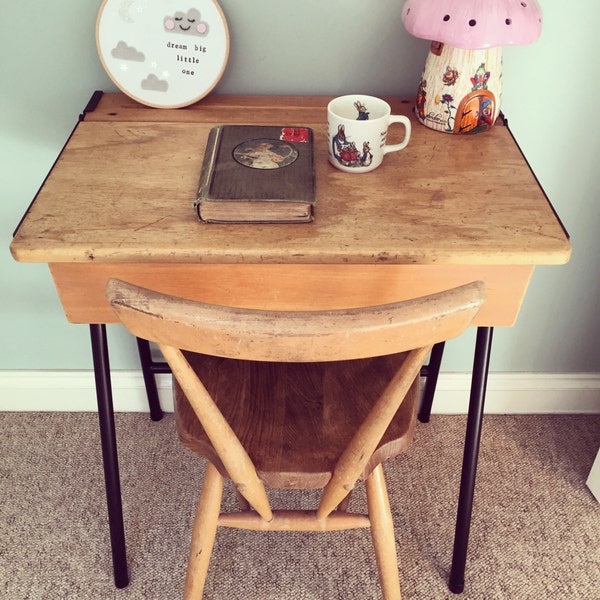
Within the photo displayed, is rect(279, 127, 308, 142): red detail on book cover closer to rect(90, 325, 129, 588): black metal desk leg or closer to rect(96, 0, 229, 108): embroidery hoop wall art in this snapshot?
rect(96, 0, 229, 108): embroidery hoop wall art

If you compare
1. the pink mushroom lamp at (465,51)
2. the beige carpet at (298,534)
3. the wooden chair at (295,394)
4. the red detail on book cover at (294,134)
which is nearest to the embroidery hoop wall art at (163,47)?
the red detail on book cover at (294,134)

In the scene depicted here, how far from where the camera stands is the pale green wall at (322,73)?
1.04m

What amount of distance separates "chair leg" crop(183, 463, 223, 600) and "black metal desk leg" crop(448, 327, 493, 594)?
1.36 feet

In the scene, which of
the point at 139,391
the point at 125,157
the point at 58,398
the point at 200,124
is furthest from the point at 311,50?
the point at 58,398

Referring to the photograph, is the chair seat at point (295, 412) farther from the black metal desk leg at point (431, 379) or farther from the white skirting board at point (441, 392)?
the white skirting board at point (441, 392)

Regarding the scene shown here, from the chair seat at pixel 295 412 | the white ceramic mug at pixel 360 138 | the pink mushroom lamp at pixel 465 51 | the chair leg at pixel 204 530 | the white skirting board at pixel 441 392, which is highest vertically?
the pink mushroom lamp at pixel 465 51

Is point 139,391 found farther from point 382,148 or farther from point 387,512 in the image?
point 382,148

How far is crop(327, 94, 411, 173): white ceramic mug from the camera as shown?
87cm

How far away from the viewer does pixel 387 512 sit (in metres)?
1.02

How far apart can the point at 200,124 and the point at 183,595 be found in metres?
0.82

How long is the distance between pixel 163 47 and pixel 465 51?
46 centimetres

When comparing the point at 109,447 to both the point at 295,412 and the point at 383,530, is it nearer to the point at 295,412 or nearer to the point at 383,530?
the point at 295,412

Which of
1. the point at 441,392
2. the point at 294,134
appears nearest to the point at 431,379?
the point at 441,392

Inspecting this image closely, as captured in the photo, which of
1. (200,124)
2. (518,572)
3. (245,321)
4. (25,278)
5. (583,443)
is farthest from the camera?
(583,443)
